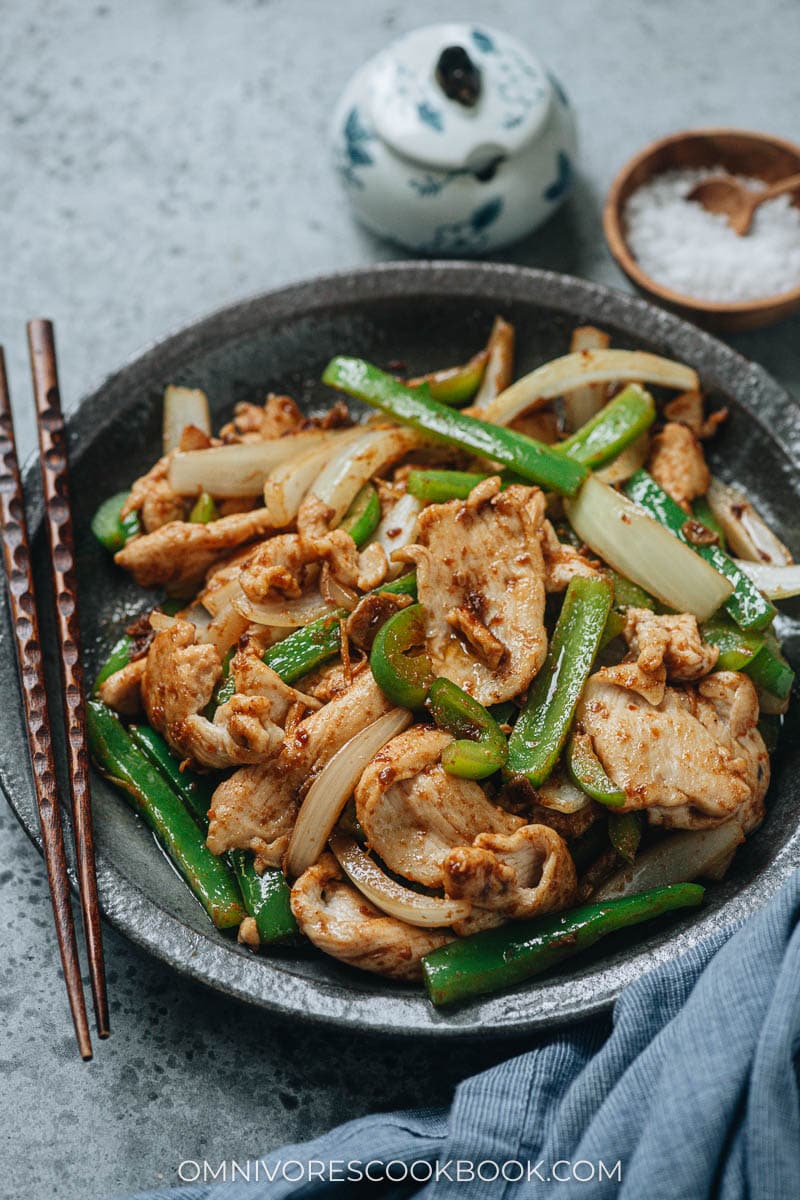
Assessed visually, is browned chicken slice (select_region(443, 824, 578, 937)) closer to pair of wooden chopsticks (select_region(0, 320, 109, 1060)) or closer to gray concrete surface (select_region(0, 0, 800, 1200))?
pair of wooden chopsticks (select_region(0, 320, 109, 1060))

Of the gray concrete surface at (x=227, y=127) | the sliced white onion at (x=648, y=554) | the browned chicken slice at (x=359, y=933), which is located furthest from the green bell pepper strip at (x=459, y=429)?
the browned chicken slice at (x=359, y=933)

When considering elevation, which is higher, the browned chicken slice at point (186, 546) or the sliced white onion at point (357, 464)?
the sliced white onion at point (357, 464)

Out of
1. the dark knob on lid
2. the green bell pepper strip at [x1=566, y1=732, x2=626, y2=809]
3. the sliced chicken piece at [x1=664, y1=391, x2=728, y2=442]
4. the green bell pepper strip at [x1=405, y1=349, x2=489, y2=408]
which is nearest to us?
the green bell pepper strip at [x1=566, y1=732, x2=626, y2=809]

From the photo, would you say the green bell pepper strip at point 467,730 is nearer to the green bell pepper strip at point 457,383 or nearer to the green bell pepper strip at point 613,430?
the green bell pepper strip at point 613,430

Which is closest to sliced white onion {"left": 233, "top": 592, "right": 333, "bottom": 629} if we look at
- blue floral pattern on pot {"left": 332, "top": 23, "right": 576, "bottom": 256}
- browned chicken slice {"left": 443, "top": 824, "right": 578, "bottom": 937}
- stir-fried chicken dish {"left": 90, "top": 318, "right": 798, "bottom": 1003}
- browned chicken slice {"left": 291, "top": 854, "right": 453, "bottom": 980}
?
stir-fried chicken dish {"left": 90, "top": 318, "right": 798, "bottom": 1003}

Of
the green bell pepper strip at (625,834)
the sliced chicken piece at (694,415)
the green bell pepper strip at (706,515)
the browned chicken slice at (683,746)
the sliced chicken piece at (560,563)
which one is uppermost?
the sliced chicken piece at (694,415)

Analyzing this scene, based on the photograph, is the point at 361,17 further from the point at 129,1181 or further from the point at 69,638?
the point at 129,1181
